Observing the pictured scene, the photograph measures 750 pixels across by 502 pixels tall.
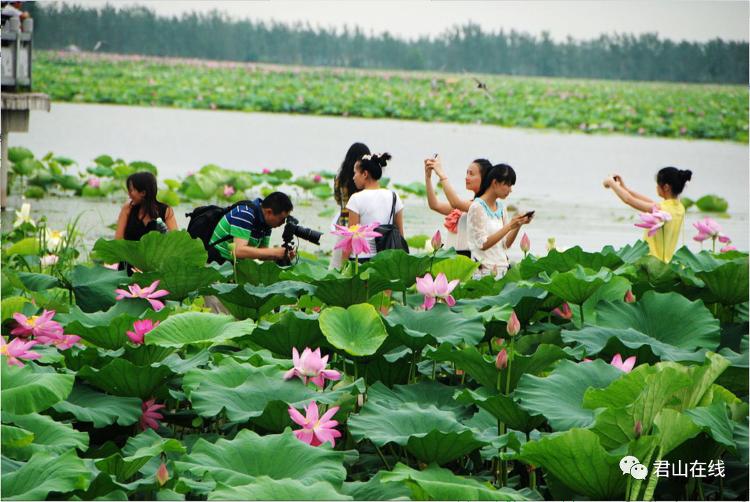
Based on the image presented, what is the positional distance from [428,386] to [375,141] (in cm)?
1113

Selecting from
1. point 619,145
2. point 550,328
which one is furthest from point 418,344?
point 619,145

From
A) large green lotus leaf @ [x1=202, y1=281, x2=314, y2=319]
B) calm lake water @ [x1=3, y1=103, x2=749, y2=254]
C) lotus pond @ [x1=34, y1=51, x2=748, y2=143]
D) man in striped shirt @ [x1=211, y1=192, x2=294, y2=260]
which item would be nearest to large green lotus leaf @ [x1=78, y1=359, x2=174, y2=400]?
large green lotus leaf @ [x1=202, y1=281, x2=314, y2=319]

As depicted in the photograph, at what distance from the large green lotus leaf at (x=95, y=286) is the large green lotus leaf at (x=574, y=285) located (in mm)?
1135

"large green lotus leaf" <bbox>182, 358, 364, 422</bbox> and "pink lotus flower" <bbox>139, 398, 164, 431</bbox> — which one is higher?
"large green lotus leaf" <bbox>182, 358, 364, 422</bbox>

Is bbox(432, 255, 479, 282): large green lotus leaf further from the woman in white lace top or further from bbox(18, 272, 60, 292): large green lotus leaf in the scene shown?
bbox(18, 272, 60, 292): large green lotus leaf

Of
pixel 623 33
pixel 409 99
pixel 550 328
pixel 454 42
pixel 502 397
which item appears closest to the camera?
pixel 502 397

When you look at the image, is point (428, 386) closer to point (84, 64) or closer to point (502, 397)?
point (502, 397)

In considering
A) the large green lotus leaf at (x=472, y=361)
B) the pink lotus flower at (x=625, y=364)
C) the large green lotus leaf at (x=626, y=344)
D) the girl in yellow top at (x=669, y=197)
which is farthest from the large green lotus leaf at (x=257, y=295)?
the girl in yellow top at (x=669, y=197)

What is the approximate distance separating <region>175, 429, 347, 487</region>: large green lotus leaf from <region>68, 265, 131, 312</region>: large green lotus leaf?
3.89 ft

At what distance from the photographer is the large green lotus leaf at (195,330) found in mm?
2242

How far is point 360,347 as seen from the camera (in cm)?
221

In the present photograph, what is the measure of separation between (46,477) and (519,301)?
50.0 inches

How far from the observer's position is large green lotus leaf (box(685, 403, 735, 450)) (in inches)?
71.7

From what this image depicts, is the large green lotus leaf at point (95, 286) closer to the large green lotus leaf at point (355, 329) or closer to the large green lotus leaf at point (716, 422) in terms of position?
the large green lotus leaf at point (355, 329)
